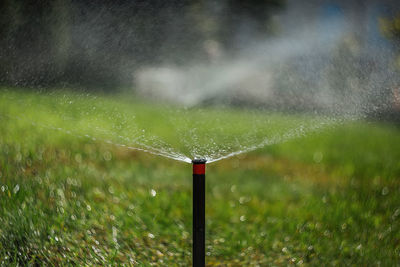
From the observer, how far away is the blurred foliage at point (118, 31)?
420 centimetres

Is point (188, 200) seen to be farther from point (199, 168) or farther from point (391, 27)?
point (391, 27)

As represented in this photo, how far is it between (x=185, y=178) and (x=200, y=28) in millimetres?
1405

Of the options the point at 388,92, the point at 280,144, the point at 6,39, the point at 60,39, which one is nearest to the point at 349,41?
the point at 388,92

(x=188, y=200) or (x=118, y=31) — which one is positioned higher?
(x=118, y=31)

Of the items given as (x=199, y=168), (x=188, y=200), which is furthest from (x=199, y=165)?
(x=188, y=200)

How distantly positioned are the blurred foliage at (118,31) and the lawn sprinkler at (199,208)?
2.20 meters

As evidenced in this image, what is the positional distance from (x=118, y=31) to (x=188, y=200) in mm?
1592

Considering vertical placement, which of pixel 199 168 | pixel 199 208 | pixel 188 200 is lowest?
pixel 188 200

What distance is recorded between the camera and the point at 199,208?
2234 millimetres

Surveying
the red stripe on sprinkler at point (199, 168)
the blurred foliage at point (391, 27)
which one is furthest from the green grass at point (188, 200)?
the red stripe on sprinkler at point (199, 168)

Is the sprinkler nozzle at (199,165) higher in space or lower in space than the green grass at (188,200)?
higher

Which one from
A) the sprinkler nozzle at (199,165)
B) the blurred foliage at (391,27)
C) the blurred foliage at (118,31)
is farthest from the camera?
the blurred foliage at (391,27)

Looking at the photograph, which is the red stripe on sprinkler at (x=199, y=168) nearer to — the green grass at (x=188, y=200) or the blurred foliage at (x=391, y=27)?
the green grass at (x=188, y=200)

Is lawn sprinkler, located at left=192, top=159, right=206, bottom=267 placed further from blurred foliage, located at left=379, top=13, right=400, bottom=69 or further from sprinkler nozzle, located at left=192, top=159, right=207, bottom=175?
blurred foliage, located at left=379, top=13, right=400, bottom=69
